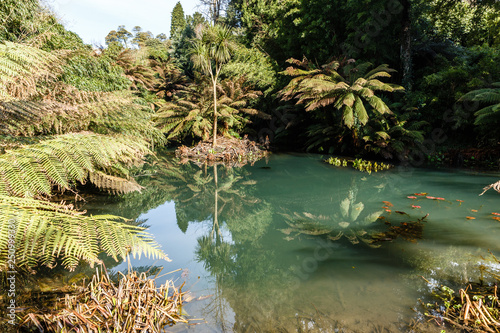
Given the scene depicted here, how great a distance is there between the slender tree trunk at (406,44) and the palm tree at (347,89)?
99 centimetres

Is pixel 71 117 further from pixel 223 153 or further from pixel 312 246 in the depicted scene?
pixel 223 153

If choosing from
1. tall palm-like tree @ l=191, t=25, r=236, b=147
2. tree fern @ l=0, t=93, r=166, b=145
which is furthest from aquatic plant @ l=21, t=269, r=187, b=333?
tall palm-like tree @ l=191, t=25, r=236, b=147

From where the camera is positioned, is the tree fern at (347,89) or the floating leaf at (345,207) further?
the tree fern at (347,89)

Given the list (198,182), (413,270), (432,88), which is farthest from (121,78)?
(432,88)

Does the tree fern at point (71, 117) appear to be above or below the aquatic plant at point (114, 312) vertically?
above

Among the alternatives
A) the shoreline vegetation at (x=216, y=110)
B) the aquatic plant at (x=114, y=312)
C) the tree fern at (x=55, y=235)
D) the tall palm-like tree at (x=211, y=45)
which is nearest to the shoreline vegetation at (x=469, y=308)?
the shoreline vegetation at (x=216, y=110)

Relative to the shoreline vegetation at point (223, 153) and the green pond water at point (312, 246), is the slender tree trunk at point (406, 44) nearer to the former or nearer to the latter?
the green pond water at point (312, 246)

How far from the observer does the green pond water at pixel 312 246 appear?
1.67m

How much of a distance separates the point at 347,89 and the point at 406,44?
2.70 metres

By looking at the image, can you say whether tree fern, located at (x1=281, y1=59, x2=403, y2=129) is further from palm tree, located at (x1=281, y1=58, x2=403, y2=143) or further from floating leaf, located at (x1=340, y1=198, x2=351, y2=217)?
floating leaf, located at (x1=340, y1=198, x2=351, y2=217)

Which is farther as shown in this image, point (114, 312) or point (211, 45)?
point (211, 45)

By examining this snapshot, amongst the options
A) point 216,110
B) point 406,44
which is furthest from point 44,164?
point 406,44

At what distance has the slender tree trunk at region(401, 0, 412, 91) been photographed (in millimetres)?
8258

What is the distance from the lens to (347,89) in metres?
7.86
